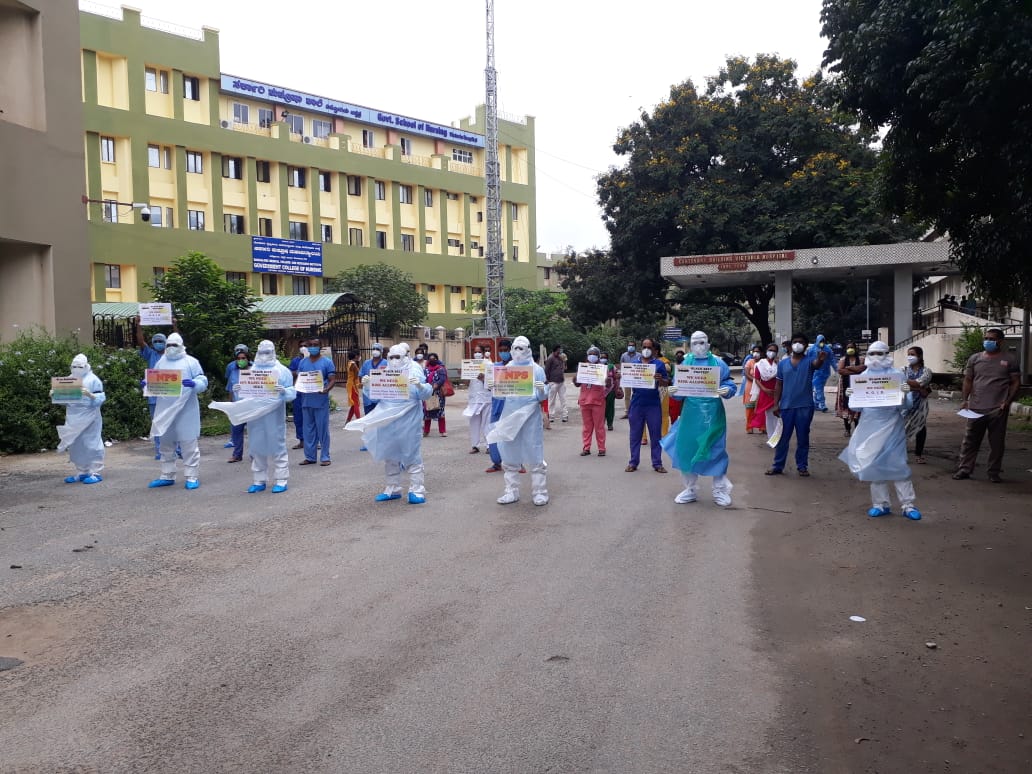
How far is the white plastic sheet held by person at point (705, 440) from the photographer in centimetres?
941

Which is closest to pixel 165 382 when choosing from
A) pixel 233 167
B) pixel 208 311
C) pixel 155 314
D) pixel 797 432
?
pixel 155 314

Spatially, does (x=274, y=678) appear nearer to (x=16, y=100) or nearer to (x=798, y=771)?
(x=798, y=771)

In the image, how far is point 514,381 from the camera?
32.5 ft

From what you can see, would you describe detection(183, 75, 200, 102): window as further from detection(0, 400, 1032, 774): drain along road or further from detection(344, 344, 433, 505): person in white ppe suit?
detection(344, 344, 433, 505): person in white ppe suit

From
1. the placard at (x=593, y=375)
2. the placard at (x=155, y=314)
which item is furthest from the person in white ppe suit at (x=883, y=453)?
the placard at (x=155, y=314)

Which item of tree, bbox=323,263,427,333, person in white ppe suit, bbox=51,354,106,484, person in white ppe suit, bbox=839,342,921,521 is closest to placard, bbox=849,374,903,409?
person in white ppe suit, bbox=839,342,921,521

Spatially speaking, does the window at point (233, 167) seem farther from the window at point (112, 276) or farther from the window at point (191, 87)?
the window at point (112, 276)

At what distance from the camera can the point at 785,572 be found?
6.84 m

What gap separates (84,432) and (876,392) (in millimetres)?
10071

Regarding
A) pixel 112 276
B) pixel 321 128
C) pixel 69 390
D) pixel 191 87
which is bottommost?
pixel 69 390

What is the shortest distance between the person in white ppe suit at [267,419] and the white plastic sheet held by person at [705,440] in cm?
461

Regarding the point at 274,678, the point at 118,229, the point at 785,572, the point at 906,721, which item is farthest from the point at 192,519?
the point at 118,229

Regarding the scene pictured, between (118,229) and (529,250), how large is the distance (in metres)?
27.8

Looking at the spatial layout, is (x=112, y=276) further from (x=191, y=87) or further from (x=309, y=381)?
(x=309, y=381)
